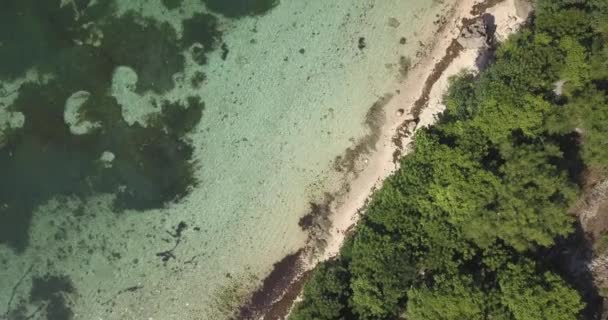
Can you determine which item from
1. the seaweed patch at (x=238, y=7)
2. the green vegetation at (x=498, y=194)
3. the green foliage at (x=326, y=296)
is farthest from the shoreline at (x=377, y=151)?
the seaweed patch at (x=238, y=7)

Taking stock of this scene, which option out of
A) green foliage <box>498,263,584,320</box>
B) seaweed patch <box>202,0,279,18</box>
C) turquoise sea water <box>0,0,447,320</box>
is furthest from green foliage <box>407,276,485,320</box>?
seaweed patch <box>202,0,279,18</box>

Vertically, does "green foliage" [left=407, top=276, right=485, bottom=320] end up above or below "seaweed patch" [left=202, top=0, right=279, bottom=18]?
below

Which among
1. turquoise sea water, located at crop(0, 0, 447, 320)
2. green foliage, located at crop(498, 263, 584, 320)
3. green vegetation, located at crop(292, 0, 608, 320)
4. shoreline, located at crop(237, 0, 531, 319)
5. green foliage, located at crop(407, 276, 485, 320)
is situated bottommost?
green foliage, located at crop(498, 263, 584, 320)

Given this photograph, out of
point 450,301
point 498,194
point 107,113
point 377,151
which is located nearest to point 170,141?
point 107,113

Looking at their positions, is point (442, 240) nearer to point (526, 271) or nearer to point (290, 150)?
point (526, 271)

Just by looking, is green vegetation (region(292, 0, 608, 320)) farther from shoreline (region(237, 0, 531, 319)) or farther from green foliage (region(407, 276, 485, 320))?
shoreline (region(237, 0, 531, 319))

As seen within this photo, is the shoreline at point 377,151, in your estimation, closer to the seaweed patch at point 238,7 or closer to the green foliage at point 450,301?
the green foliage at point 450,301
